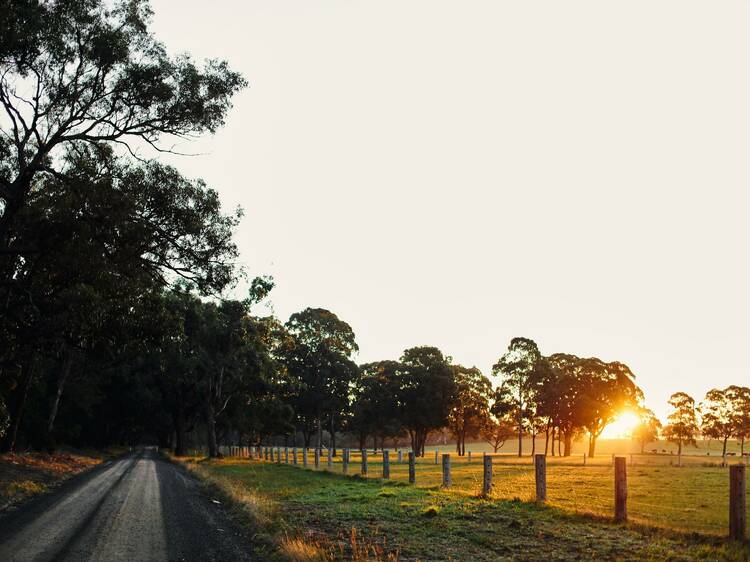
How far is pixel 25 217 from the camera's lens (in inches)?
740

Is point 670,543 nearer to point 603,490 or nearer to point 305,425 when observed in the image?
point 603,490

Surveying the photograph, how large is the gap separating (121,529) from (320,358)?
63.9 metres

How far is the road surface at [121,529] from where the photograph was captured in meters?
10.0

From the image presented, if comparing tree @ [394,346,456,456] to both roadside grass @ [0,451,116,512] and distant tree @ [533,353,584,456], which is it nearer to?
→ distant tree @ [533,353,584,456]

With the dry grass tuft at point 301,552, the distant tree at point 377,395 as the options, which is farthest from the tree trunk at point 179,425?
the dry grass tuft at point 301,552

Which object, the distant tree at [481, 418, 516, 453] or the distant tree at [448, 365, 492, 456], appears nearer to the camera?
the distant tree at [448, 365, 492, 456]

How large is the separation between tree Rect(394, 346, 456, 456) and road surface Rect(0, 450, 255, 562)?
62.8 m

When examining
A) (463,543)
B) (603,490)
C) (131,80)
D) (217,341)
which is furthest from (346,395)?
(463,543)

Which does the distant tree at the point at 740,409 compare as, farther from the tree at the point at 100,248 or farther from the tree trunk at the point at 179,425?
the tree at the point at 100,248

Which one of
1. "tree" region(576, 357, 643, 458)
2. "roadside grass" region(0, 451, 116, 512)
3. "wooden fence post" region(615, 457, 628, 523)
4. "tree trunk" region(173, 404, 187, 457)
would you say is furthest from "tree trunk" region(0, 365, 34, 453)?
"tree" region(576, 357, 643, 458)

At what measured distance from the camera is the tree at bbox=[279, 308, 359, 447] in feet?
251

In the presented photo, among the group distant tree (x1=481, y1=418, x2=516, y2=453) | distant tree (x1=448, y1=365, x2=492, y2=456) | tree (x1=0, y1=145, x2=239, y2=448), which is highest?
tree (x1=0, y1=145, x2=239, y2=448)

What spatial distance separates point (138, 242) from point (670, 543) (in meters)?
15.4

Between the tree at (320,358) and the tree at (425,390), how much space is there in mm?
9073
